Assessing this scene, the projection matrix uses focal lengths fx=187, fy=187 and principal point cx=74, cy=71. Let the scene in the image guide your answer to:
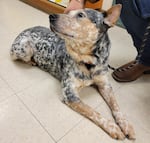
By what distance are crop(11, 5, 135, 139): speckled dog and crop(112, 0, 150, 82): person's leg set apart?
281mm

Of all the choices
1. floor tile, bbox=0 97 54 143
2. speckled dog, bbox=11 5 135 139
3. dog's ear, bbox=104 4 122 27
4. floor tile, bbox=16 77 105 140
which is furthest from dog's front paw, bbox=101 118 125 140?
dog's ear, bbox=104 4 122 27

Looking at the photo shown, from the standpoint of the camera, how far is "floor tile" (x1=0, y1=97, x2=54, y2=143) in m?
1.20

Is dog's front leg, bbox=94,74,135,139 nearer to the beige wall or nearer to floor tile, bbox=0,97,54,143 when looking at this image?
floor tile, bbox=0,97,54,143

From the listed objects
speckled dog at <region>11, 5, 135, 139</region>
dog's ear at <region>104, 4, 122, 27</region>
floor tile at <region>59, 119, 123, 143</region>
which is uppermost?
dog's ear at <region>104, 4, 122, 27</region>

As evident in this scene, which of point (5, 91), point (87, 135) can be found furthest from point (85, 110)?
point (5, 91)

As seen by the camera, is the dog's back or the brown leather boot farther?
the brown leather boot

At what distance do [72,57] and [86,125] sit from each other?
0.48 metres

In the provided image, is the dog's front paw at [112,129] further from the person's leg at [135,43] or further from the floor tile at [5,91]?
the floor tile at [5,91]

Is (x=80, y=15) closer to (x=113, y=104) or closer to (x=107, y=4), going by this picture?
(x=113, y=104)

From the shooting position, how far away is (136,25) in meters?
1.45

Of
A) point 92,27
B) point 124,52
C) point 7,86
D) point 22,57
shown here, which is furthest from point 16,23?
point 92,27

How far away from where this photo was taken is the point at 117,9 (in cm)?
115

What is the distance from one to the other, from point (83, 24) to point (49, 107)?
656mm

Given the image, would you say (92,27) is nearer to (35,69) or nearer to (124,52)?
(35,69)
